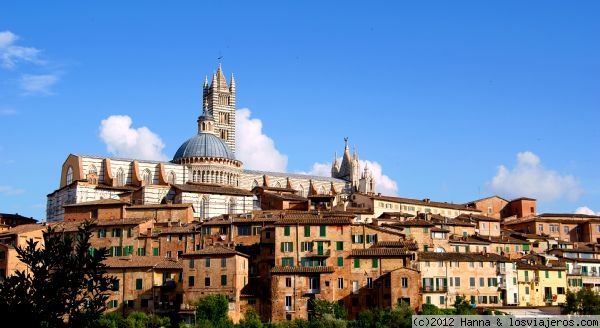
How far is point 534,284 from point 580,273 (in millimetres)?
5878

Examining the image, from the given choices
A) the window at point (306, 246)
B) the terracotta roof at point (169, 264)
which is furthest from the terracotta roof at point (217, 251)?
the window at point (306, 246)

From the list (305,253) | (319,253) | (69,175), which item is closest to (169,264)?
(305,253)

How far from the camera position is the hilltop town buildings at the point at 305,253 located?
160 ft

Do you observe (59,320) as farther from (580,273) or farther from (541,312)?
(580,273)

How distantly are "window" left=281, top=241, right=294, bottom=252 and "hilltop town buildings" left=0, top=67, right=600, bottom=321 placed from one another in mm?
64

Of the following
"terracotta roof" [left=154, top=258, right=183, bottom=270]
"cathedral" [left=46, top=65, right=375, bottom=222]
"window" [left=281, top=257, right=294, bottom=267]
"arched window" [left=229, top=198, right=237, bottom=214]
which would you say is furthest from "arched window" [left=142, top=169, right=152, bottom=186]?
"window" [left=281, top=257, right=294, bottom=267]

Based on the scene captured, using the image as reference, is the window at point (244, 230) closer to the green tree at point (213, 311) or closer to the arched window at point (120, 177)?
the green tree at point (213, 311)

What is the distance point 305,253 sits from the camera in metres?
50.3

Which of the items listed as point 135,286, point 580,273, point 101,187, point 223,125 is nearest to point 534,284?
point 580,273

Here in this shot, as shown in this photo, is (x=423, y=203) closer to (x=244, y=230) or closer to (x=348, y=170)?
(x=244, y=230)

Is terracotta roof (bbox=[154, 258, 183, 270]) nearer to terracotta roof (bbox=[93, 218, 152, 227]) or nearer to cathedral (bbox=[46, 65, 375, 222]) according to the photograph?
terracotta roof (bbox=[93, 218, 152, 227])

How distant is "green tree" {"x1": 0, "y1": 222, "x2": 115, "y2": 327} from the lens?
1633 centimetres

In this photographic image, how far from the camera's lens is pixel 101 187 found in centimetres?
7475

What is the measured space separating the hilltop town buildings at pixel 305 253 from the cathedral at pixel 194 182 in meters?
0.22
